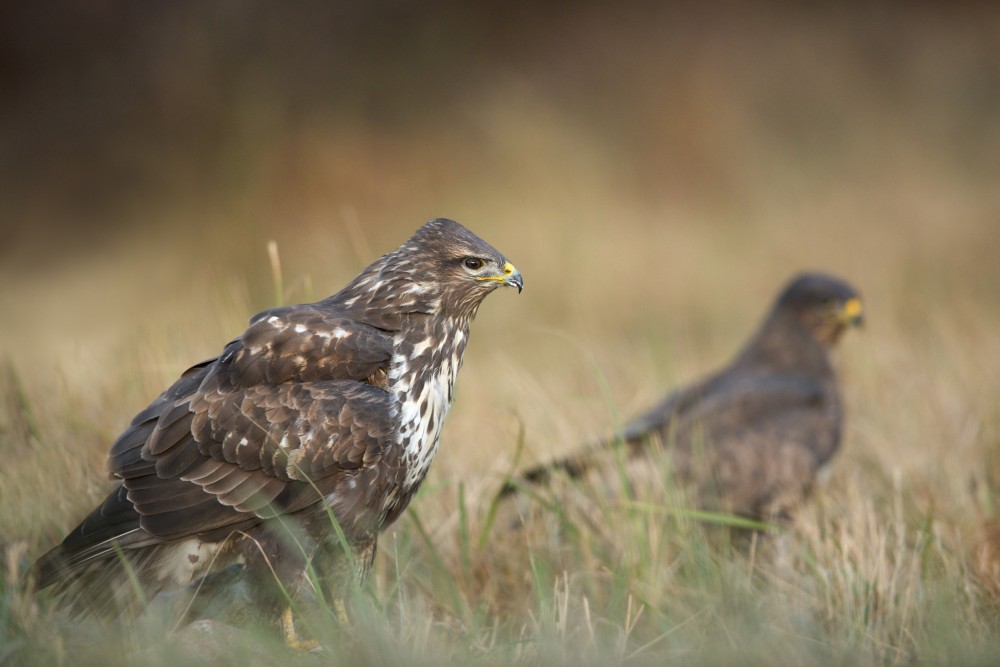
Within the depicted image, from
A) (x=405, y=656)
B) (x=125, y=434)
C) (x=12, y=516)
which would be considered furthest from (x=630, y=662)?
(x=12, y=516)

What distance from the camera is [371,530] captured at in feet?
9.16

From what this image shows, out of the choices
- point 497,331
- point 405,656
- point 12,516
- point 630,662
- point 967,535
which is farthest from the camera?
point 497,331

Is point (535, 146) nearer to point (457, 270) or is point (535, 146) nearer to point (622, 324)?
point (622, 324)

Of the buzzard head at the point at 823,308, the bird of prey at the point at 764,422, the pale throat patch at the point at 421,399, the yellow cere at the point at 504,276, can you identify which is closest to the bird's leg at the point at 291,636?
the pale throat patch at the point at 421,399

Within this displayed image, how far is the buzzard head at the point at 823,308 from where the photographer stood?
16.7 feet

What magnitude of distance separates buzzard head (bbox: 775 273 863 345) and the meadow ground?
1.40 ft

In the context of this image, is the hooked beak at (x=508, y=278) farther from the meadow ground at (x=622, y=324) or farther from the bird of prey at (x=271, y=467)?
the meadow ground at (x=622, y=324)

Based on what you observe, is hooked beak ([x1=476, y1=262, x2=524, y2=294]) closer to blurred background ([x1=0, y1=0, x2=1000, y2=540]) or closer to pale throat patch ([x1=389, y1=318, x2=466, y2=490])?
pale throat patch ([x1=389, y1=318, x2=466, y2=490])

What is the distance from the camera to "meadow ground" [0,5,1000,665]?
302cm

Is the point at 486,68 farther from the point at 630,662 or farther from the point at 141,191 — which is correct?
the point at 630,662

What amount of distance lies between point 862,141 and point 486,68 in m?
3.90

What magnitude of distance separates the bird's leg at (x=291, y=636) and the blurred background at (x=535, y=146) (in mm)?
5789

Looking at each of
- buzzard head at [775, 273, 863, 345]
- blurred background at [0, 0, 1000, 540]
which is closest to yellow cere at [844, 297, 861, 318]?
buzzard head at [775, 273, 863, 345]

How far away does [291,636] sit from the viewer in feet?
8.98
